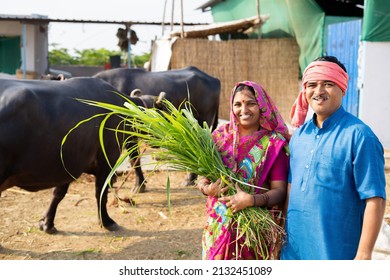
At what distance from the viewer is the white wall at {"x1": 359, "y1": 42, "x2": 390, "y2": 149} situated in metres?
7.52

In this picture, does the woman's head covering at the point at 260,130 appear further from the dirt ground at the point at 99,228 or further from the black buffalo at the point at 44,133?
the dirt ground at the point at 99,228

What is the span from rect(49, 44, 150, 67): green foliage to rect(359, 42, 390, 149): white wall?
75.3 ft

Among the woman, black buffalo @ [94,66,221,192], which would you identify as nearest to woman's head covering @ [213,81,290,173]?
the woman

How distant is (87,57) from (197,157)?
30.7 metres

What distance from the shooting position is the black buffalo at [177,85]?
6883 mm

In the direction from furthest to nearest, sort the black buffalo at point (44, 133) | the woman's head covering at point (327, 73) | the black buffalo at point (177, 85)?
the black buffalo at point (177, 85) → the black buffalo at point (44, 133) → the woman's head covering at point (327, 73)

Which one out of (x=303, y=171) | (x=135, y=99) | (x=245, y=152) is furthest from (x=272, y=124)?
(x=135, y=99)

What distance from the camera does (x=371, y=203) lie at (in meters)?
1.78

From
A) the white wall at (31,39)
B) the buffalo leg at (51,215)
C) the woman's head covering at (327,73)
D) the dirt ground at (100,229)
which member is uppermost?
the white wall at (31,39)

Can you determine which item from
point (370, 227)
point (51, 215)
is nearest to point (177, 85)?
point (51, 215)

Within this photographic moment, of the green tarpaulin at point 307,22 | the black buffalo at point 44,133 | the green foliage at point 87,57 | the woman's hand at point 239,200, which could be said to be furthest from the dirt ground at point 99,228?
the green foliage at point 87,57

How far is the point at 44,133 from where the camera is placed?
12.0 ft

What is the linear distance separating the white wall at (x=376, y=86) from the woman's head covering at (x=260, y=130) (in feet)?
19.4

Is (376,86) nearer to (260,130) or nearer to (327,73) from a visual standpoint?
(260,130)
